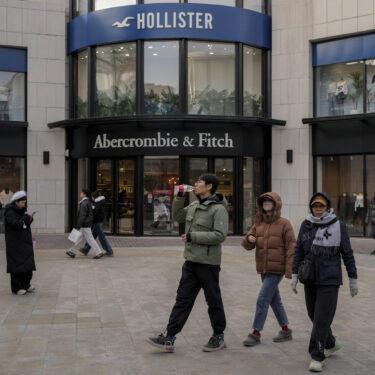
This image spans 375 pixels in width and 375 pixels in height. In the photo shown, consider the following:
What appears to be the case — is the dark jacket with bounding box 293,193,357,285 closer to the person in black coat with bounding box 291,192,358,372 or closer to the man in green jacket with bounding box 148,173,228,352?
the person in black coat with bounding box 291,192,358,372

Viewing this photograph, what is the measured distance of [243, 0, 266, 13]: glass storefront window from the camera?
21.1 meters

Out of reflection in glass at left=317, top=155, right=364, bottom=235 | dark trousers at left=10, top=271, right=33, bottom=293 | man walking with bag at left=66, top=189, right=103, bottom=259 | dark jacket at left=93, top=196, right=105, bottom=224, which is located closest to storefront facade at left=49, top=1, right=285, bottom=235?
reflection in glass at left=317, top=155, right=364, bottom=235

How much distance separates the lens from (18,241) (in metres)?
9.77

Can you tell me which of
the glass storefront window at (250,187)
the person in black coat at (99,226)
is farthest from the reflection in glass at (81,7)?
the person in black coat at (99,226)

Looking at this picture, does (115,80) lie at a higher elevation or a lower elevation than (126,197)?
higher

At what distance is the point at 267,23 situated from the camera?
21391 millimetres

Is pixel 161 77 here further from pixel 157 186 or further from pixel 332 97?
pixel 332 97

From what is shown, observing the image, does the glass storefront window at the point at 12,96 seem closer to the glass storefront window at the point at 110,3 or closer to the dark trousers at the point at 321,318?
the glass storefront window at the point at 110,3

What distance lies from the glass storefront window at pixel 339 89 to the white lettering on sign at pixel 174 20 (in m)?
4.28

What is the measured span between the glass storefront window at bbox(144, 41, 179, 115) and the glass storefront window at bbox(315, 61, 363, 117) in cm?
501

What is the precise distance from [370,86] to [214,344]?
15.6 meters

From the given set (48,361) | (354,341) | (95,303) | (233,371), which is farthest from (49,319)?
(354,341)

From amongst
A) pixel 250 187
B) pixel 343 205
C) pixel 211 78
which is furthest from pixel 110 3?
pixel 343 205

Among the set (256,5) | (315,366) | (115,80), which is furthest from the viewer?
(256,5)
